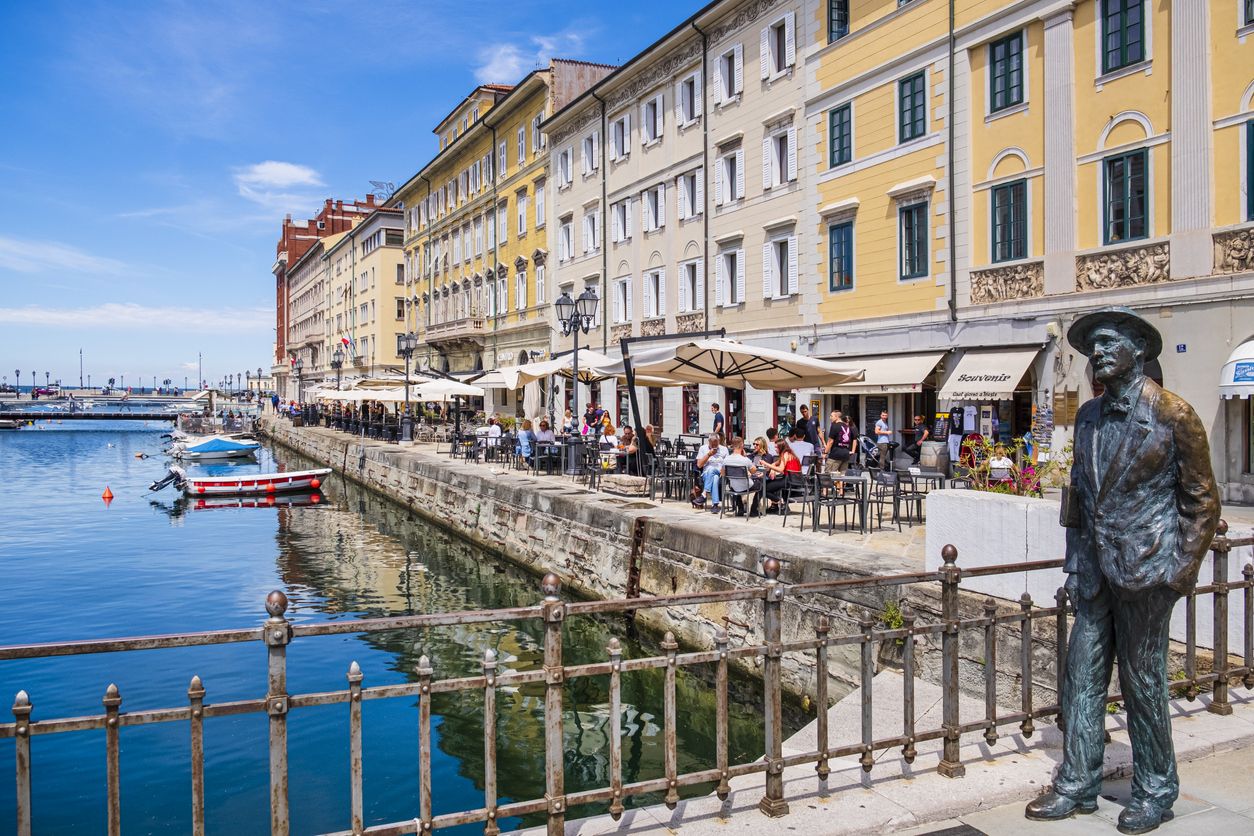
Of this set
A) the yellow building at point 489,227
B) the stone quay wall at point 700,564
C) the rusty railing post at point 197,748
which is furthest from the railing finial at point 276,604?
the yellow building at point 489,227

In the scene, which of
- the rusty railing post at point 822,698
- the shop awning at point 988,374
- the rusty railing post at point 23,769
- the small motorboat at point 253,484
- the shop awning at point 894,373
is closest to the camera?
the rusty railing post at point 23,769

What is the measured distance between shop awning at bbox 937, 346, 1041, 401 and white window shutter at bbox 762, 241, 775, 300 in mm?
7161

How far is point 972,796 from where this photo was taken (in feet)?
14.9

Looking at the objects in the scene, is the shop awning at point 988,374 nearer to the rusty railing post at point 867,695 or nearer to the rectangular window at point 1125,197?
the rectangular window at point 1125,197

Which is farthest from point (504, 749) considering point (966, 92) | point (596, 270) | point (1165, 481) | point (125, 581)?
point (596, 270)

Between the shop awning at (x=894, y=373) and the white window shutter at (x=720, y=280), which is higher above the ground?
the white window shutter at (x=720, y=280)

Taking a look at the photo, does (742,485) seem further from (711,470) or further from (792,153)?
(792,153)

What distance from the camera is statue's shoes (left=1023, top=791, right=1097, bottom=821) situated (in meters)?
4.23

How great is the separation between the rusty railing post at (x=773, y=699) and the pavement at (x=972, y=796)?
9cm

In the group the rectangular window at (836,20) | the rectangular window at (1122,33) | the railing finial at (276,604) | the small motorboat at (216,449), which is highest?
the rectangular window at (836,20)

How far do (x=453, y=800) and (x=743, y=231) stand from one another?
67.7ft

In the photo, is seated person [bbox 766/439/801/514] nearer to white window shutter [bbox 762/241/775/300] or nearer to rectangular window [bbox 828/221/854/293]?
rectangular window [bbox 828/221/854/293]

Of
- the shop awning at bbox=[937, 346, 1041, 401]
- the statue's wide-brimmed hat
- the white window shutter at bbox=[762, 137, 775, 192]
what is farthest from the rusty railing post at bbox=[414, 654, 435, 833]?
the white window shutter at bbox=[762, 137, 775, 192]

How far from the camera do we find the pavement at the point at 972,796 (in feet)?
13.9
